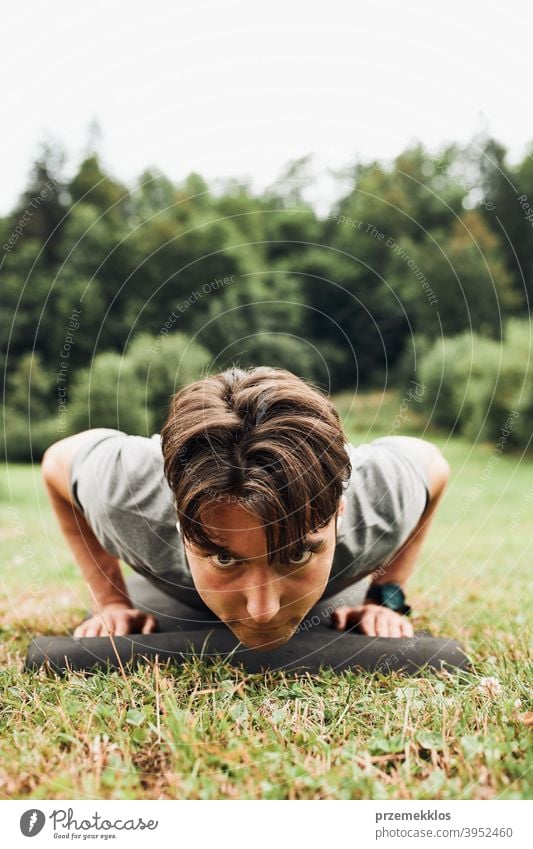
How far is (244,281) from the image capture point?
2.93 metres

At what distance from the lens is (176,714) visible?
121 centimetres

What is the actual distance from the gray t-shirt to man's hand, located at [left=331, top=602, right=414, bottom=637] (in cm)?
7

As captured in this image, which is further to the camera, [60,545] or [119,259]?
[60,545]

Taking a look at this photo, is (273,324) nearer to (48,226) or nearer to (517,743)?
(517,743)

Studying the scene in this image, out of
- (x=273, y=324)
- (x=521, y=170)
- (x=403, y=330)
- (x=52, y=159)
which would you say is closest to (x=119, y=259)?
(x=52, y=159)

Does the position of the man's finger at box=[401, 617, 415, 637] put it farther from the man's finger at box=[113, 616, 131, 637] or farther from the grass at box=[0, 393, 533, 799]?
the man's finger at box=[113, 616, 131, 637]

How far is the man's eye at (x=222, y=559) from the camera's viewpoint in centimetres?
131

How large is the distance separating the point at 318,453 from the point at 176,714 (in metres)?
0.49

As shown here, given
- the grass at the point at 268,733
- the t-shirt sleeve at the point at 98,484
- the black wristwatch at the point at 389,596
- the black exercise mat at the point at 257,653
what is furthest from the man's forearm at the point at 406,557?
the t-shirt sleeve at the point at 98,484

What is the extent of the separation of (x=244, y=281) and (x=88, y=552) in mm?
1382

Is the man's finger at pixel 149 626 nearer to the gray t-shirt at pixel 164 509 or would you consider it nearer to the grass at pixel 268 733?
the gray t-shirt at pixel 164 509

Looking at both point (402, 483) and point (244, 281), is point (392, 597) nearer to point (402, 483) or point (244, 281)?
point (402, 483)

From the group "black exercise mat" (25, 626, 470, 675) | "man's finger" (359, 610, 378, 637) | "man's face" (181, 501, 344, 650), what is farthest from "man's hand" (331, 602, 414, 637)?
"man's face" (181, 501, 344, 650)

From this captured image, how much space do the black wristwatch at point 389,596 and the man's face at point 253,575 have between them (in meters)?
0.47
